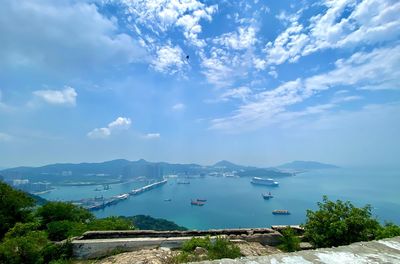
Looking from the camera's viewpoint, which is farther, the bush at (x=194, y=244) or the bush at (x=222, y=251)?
the bush at (x=194, y=244)

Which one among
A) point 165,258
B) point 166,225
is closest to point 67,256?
point 165,258

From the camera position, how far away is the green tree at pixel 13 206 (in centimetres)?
1255

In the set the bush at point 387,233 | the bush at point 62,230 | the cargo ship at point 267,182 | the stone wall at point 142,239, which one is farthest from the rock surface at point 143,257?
the cargo ship at point 267,182

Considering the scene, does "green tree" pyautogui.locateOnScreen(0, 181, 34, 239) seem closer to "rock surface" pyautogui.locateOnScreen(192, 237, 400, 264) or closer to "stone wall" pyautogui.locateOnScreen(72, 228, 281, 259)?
"stone wall" pyautogui.locateOnScreen(72, 228, 281, 259)

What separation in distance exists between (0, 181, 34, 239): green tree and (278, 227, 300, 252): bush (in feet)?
41.1

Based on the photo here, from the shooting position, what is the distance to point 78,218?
50.1 feet

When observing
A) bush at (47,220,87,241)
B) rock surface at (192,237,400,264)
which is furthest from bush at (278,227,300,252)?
bush at (47,220,87,241)

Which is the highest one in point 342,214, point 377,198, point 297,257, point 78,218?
point 297,257

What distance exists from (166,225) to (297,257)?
40.1 meters

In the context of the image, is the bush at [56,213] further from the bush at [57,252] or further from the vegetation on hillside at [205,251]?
the vegetation on hillside at [205,251]

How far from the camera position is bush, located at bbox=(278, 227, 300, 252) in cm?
730

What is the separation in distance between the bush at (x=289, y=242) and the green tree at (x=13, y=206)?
12.5 metres

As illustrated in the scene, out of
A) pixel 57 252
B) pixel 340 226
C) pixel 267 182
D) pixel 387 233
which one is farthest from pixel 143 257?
pixel 267 182

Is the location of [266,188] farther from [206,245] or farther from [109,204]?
[206,245]
